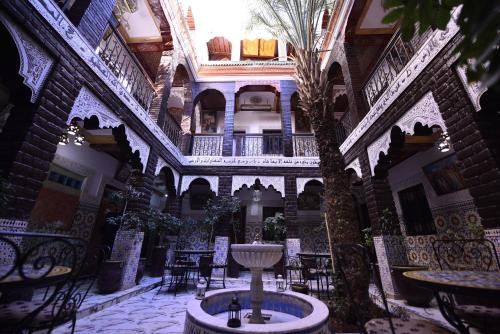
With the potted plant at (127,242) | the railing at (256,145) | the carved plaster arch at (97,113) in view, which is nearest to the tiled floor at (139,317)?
the potted plant at (127,242)

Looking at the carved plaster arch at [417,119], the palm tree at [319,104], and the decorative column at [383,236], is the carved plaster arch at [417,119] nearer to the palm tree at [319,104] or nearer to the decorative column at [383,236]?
the decorative column at [383,236]

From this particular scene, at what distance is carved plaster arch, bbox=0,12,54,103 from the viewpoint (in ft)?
8.48

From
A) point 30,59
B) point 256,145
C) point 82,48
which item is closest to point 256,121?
point 256,145

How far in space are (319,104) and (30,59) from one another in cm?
429

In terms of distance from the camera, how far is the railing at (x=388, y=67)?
479 cm

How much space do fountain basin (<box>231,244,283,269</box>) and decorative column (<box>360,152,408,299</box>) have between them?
9.90ft

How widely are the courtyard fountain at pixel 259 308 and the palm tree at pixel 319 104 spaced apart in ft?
3.09

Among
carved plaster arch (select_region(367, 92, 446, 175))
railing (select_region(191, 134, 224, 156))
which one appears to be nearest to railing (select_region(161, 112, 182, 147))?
railing (select_region(191, 134, 224, 156))

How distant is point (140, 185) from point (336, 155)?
457cm

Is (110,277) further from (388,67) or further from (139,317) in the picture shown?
(388,67)

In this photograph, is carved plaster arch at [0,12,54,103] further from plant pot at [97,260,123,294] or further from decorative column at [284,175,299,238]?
decorative column at [284,175,299,238]

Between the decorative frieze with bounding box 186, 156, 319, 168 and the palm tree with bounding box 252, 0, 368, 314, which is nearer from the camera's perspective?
the palm tree with bounding box 252, 0, 368, 314

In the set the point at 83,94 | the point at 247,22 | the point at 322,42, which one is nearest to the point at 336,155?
the point at 83,94

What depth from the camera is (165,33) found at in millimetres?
6953
